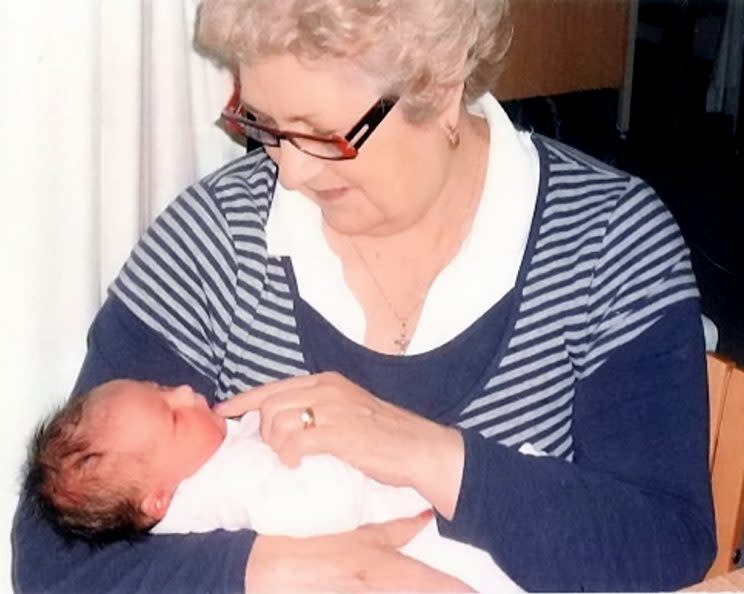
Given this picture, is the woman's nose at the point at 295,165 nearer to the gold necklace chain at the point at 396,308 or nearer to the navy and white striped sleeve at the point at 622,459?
the gold necklace chain at the point at 396,308

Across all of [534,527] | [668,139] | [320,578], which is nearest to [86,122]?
[320,578]

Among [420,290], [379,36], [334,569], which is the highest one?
[379,36]

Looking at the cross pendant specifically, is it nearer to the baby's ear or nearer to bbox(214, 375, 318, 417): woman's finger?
bbox(214, 375, 318, 417): woman's finger

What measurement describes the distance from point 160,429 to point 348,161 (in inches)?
14.4

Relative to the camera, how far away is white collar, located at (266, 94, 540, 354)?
1368 mm

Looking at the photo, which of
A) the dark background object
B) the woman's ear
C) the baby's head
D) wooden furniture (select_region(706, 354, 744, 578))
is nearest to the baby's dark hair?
the baby's head

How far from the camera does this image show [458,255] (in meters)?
1.41

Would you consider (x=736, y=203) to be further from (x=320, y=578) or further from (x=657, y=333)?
(x=320, y=578)

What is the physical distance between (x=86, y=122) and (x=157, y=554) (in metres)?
0.55

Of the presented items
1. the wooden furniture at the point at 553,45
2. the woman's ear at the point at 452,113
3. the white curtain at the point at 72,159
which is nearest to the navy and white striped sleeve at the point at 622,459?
the woman's ear at the point at 452,113

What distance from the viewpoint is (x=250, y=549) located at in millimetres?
1229

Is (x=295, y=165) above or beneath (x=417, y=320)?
above

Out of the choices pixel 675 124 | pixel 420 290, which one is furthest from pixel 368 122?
pixel 675 124

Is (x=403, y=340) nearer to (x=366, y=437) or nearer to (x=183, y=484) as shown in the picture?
(x=366, y=437)
